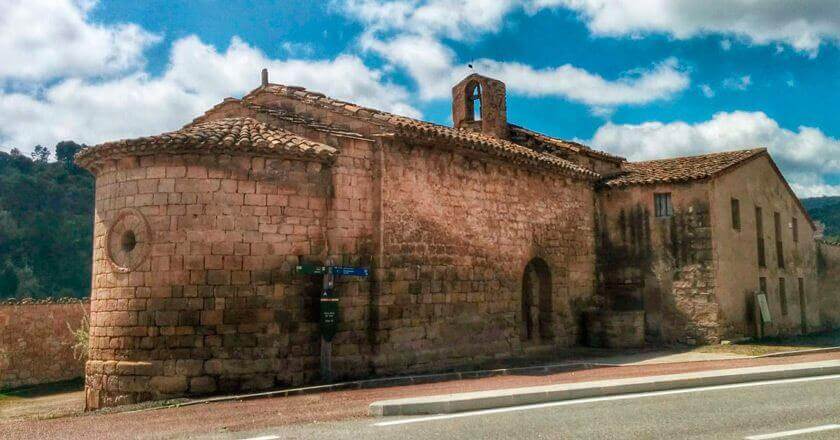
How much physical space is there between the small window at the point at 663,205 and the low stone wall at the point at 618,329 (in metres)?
2.92

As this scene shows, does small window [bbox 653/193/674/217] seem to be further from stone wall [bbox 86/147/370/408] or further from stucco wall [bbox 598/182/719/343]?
stone wall [bbox 86/147/370/408]

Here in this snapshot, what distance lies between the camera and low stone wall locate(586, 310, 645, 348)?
52.9 ft

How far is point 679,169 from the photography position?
18109 millimetres

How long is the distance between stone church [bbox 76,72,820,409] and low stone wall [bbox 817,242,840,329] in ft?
27.8

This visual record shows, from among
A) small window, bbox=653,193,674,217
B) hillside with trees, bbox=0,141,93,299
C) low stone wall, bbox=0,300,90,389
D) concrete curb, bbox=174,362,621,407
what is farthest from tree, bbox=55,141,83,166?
concrete curb, bbox=174,362,621,407

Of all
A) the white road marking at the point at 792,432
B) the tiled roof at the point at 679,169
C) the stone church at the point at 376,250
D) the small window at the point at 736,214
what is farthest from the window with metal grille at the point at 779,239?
the white road marking at the point at 792,432

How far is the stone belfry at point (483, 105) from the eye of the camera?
19312 millimetres

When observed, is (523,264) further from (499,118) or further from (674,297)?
(499,118)

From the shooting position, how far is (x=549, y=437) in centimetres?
597

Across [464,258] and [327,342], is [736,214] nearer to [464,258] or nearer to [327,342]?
[464,258]

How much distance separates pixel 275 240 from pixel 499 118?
34.7 ft

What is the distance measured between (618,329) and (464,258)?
5.29 meters

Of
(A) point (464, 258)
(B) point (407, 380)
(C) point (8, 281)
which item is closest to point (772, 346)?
(A) point (464, 258)

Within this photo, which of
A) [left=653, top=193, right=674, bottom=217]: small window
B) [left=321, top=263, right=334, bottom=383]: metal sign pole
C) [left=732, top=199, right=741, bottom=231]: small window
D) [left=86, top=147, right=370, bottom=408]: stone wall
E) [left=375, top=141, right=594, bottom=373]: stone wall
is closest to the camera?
[left=86, top=147, right=370, bottom=408]: stone wall
